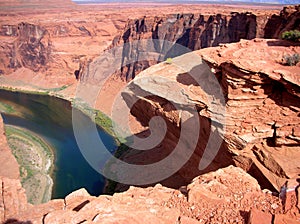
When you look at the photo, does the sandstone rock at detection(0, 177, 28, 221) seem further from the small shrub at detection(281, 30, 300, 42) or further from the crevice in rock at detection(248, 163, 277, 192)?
the small shrub at detection(281, 30, 300, 42)

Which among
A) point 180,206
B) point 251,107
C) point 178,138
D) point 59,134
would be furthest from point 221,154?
point 59,134

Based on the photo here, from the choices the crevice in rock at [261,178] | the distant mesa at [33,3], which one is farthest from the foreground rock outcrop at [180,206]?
the distant mesa at [33,3]

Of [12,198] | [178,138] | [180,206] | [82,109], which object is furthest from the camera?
[82,109]

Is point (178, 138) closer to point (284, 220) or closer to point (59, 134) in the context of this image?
point (284, 220)

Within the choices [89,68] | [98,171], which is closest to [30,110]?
[89,68]

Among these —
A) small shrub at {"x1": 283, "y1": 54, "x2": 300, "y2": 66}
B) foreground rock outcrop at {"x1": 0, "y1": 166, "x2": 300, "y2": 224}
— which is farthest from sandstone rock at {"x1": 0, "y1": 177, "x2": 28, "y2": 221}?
small shrub at {"x1": 283, "y1": 54, "x2": 300, "y2": 66}

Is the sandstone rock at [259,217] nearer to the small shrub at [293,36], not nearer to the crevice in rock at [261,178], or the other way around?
the crevice in rock at [261,178]

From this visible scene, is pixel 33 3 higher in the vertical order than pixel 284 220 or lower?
higher
